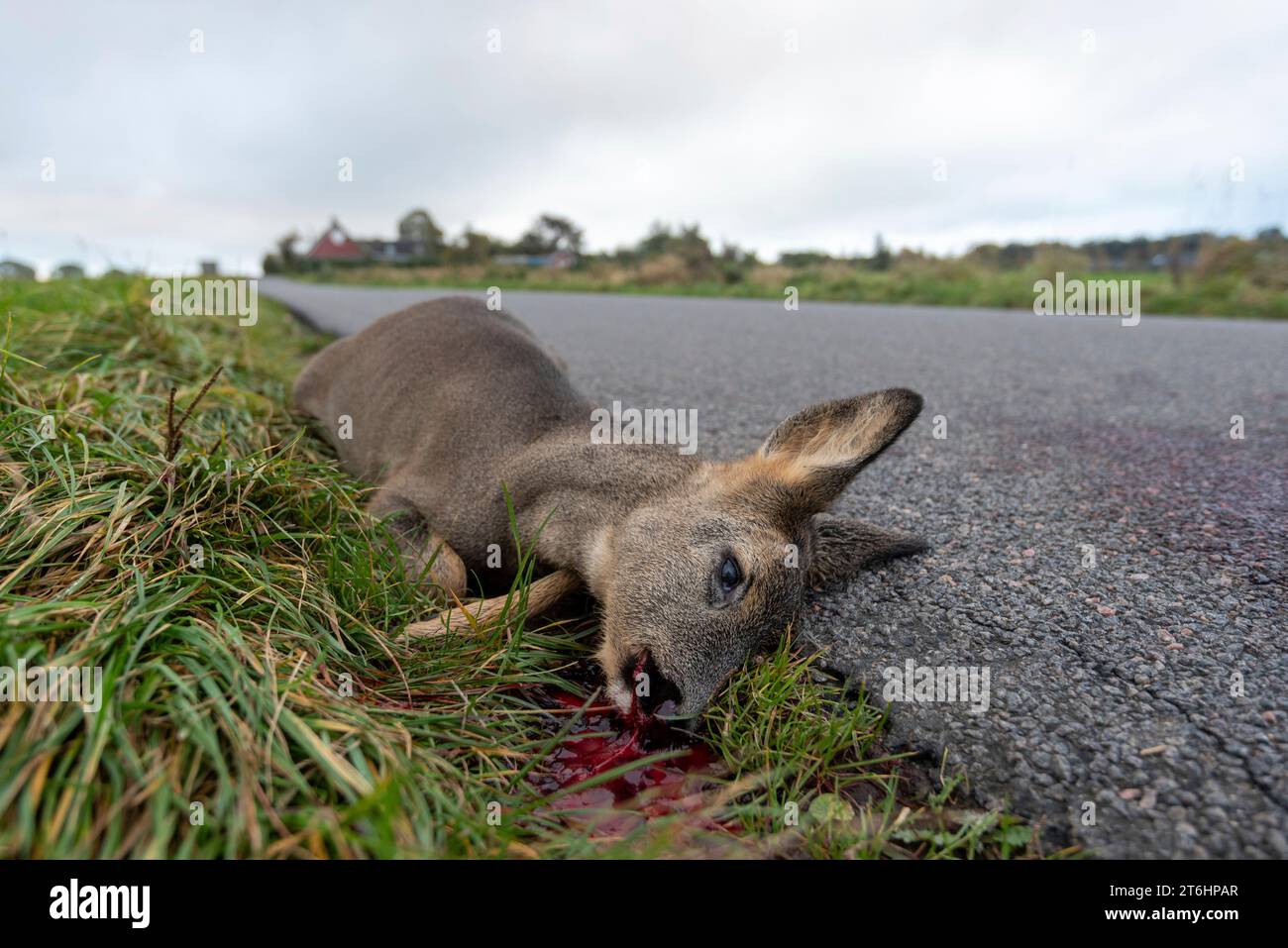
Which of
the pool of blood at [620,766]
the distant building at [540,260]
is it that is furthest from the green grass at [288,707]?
the distant building at [540,260]

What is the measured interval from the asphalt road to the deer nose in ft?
1.92

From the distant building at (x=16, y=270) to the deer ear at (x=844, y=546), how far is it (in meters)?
8.21

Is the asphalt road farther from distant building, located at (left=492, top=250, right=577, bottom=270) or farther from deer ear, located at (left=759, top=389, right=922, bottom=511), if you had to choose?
distant building, located at (left=492, top=250, right=577, bottom=270)

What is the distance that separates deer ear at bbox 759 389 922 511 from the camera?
3.17 meters

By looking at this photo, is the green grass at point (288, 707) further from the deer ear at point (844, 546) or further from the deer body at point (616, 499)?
the deer ear at point (844, 546)

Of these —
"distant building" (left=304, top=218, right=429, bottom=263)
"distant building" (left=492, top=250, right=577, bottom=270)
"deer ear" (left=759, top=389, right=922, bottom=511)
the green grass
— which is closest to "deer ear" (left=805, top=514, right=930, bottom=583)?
"deer ear" (left=759, top=389, right=922, bottom=511)

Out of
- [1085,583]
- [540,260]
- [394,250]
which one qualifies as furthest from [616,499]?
[394,250]

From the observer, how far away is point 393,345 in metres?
5.16

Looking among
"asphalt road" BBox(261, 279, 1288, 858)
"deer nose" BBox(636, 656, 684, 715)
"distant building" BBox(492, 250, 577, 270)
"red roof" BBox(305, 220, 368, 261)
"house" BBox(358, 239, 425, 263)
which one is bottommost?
"deer nose" BBox(636, 656, 684, 715)

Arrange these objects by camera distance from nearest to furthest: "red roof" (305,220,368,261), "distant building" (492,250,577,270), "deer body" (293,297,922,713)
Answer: "deer body" (293,297,922,713) < "distant building" (492,250,577,270) < "red roof" (305,220,368,261)

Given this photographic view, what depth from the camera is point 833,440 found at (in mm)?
3400

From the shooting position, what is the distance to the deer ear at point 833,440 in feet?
10.4
